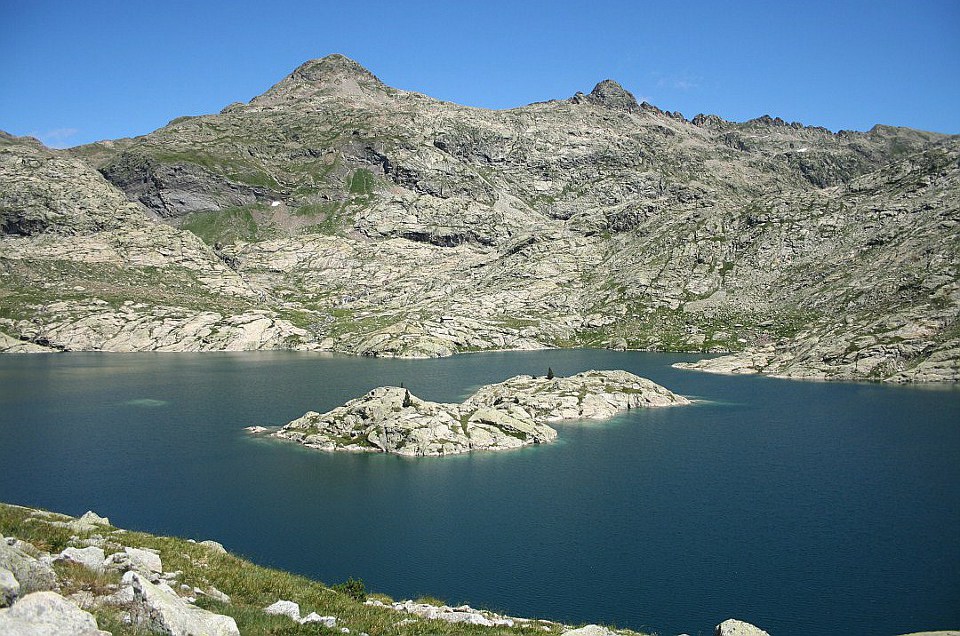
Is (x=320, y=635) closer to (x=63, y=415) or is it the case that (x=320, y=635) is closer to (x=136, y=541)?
(x=136, y=541)

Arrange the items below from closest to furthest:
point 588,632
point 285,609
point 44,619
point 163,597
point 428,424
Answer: point 44,619, point 163,597, point 285,609, point 588,632, point 428,424

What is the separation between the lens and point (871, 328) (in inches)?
6462

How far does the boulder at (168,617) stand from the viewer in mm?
17266

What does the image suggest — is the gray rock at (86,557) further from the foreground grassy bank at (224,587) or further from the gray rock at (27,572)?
the gray rock at (27,572)

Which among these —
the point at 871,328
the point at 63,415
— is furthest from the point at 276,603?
the point at 871,328

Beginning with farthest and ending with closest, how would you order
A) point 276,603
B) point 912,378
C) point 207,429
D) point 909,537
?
point 912,378 → point 207,429 → point 909,537 → point 276,603

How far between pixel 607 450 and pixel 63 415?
101m

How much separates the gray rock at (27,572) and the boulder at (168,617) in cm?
228

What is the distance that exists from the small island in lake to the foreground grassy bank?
206ft

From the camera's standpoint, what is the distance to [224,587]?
26125 mm

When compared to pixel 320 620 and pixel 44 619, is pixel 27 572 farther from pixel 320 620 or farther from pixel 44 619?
pixel 320 620

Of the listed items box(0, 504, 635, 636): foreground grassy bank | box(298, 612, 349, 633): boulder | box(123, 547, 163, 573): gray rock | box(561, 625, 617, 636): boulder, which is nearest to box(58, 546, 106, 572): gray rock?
box(0, 504, 635, 636): foreground grassy bank

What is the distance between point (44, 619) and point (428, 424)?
85825 mm

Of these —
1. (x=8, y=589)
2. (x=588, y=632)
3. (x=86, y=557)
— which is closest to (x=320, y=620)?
(x=86, y=557)
